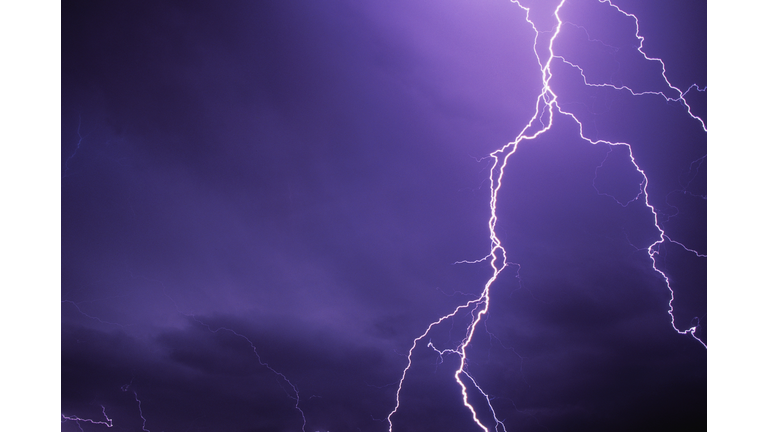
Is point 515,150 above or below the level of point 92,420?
above

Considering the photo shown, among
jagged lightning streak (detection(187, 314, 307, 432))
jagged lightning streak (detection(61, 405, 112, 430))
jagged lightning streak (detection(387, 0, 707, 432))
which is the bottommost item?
jagged lightning streak (detection(61, 405, 112, 430))

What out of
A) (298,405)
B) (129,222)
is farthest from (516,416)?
(129,222)

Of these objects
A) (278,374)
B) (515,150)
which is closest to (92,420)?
(278,374)

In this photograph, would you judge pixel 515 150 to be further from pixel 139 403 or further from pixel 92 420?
pixel 92 420

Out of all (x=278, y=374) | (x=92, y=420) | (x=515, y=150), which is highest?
(x=515, y=150)

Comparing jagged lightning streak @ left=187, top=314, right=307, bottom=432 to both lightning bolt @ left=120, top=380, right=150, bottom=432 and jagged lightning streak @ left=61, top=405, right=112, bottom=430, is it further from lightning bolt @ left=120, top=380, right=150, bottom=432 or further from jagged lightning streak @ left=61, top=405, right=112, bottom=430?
jagged lightning streak @ left=61, top=405, right=112, bottom=430

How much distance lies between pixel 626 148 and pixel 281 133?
290 centimetres

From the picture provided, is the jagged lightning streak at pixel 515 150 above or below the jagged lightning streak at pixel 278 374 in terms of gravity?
above

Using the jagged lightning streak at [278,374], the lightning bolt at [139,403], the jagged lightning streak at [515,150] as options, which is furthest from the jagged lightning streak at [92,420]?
the jagged lightning streak at [515,150]

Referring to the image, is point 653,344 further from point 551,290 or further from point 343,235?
A: point 343,235

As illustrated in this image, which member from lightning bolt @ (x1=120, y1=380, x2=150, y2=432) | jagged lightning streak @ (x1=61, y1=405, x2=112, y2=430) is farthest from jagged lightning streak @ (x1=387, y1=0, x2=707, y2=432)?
jagged lightning streak @ (x1=61, y1=405, x2=112, y2=430)

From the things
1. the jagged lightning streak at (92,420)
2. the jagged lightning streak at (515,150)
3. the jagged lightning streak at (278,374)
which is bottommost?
the jagged lightning streak at (92,420)

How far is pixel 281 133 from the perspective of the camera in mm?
3520

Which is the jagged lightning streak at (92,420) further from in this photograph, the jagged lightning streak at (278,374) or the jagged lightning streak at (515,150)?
the jagged lightning streak at (515,150)
